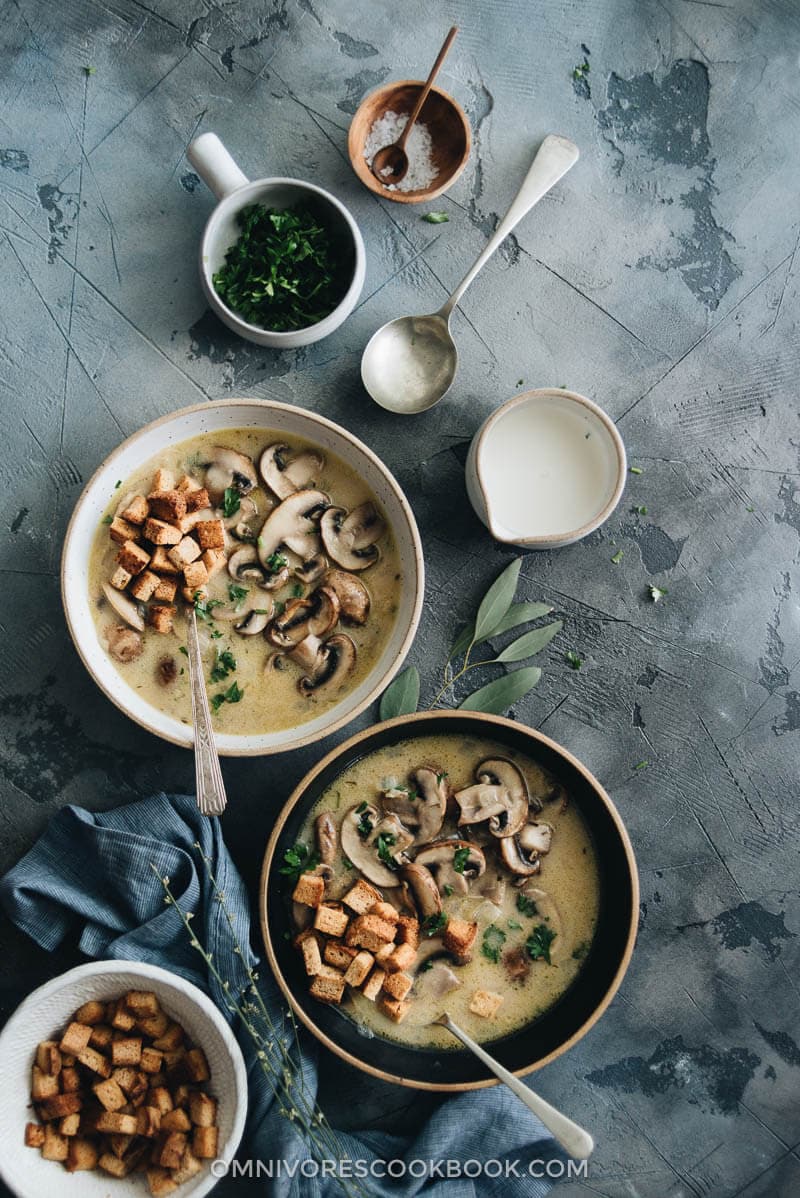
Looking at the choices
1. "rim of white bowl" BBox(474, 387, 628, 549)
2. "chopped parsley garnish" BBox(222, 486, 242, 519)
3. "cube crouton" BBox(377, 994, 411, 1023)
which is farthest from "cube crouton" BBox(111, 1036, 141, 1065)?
"rim of white bowl" BBox(474, 387, 628, 549)

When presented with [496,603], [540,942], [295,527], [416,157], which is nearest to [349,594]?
[295,527]

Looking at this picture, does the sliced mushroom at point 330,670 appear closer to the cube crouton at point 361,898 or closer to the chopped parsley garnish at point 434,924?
the cube crouton at point 361,898

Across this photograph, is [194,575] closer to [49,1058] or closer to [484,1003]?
[49,1058]

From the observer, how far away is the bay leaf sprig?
2936mm

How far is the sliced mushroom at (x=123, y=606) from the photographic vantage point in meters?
2.71

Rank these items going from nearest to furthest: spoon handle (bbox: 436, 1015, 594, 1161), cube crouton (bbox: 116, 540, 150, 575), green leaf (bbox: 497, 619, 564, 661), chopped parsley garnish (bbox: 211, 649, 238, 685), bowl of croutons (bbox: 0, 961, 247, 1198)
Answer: spoon handle (bbox: 436, 1015, 594, 1161) < bowl of croutons (bbox: 0, 961, 247, 1198) < cube crouton (bbox: 116, 540, 150, 575) < chopped parsley garnish (bbox: 211, 649, 238, 685) < green leaf (bbox: 497, 619, 564, 661)

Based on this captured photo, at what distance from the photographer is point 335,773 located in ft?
9.13

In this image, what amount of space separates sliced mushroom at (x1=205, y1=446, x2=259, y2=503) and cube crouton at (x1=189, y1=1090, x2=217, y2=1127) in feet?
5.65

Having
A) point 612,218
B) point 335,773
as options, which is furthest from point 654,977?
point 612,218

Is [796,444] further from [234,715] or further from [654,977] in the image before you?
[234,715]

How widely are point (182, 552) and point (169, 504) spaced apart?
142 millimetres

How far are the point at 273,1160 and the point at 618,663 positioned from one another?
71.9 inches

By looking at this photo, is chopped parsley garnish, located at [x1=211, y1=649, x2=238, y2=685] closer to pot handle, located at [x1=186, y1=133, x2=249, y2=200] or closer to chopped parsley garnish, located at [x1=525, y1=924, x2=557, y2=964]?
chopped parsley garnish, located at [x1=525, y1=924, x2=557, y2=964]

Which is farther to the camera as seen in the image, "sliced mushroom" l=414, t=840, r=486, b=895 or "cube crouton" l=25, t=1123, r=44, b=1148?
"sliced mushroom" l=414, t=840, r=486, b=895
